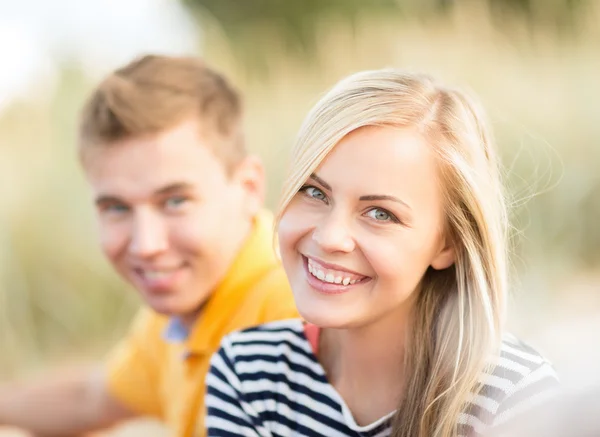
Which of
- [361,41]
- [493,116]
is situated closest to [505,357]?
[493,116]

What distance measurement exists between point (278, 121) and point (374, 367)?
8.86 feet

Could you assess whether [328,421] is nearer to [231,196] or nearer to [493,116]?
[231,196]

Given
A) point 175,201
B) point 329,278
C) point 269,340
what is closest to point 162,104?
point 175,201

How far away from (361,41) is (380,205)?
3102 millimetres

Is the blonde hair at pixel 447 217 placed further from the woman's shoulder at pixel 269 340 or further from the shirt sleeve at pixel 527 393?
the woman's shoulder at pixel 269 340

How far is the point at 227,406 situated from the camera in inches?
70.1

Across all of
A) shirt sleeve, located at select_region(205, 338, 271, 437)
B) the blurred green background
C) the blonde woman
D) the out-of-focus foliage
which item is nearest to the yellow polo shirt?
shirt sleeve, located at select_region(205, 338, 271, 437)

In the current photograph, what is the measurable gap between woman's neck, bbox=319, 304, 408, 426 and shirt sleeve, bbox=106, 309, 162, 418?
0.93 meters

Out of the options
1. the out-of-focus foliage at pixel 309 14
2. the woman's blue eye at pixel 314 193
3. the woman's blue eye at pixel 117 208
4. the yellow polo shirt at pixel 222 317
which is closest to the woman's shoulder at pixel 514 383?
the woman's blue eye at pixel 314 193

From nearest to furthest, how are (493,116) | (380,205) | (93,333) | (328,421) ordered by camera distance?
1. (380,205)
2. (328,421)
3. (493,116)
4. (93,333)

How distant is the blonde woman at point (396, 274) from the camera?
5.01 feet

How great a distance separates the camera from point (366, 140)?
153 centimetres

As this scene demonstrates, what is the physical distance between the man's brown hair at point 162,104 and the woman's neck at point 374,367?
0.75 metres

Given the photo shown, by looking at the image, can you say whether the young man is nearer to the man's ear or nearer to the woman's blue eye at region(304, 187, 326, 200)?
the man's ear
